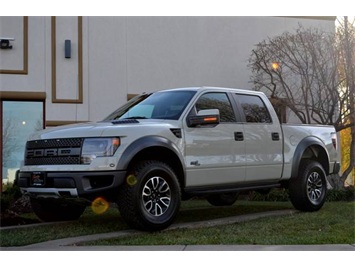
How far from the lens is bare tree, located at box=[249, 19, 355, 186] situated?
12.3 metres

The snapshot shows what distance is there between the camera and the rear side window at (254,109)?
25.2 feet

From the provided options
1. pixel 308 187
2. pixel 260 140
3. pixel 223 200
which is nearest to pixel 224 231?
pixel 260 140

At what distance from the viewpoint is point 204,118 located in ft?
21.4

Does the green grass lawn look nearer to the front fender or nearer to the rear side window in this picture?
the front fender

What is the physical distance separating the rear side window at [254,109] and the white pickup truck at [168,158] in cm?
2

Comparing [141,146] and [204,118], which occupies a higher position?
[204,118]

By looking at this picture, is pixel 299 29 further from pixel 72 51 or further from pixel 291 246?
pixel 291 246

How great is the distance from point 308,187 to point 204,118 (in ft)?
9.48

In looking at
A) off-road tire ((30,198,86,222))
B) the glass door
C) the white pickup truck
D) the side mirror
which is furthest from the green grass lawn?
the glass door

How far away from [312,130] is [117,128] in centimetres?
413

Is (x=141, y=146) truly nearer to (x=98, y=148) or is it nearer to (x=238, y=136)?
(x=98, y=148)

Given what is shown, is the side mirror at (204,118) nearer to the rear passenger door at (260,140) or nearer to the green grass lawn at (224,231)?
the rear passenger door at (260,140)

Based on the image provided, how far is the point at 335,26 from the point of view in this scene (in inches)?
530

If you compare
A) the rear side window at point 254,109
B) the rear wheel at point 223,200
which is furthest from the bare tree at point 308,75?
the rear side window at point 254,109
